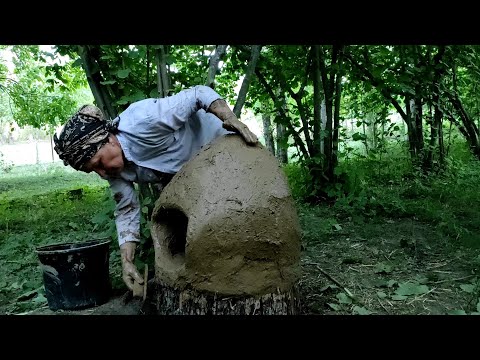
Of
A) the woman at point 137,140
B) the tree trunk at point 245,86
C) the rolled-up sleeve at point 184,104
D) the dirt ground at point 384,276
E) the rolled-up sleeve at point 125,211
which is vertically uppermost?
the tree trunk at point 245,86

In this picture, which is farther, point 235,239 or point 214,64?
point 214,64

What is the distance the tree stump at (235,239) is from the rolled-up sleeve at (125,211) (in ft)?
1.76

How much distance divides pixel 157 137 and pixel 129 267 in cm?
93

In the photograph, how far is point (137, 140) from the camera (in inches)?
126

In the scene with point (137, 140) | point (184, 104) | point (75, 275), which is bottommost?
point (75, 275)

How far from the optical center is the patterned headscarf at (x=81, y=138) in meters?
2.98

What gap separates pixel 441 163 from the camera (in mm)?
8453

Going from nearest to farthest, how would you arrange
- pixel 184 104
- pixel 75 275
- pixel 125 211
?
1. pixel 184 104
2. pixel 75 275
3. pixel 125 211

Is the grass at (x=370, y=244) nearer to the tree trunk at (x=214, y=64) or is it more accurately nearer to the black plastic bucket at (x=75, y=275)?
the black plastic bucket at (x=75, y=275)

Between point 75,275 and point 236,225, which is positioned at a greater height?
point 236,225

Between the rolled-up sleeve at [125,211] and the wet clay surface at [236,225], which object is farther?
the rolled-up sleeve at [125,211]

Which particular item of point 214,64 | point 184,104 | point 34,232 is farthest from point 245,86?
point 34,232

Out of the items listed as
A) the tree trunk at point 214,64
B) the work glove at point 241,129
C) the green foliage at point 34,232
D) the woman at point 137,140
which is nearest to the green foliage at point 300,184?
the green foliage at point 34,232

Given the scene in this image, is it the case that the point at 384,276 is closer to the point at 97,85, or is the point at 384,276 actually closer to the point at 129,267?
the point at 129,267
